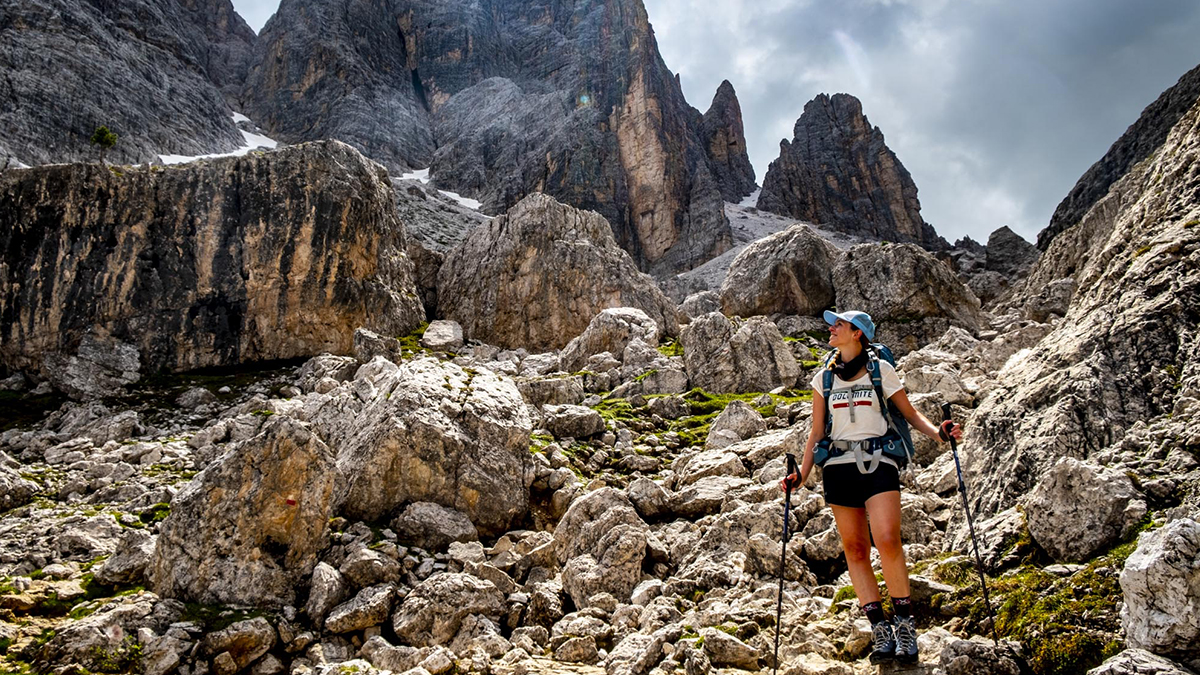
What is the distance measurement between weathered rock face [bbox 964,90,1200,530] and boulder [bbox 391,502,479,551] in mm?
8389

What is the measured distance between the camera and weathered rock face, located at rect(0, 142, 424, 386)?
33.2 meters

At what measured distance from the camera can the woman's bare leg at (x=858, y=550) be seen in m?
5.92

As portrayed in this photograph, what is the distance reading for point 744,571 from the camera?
8836mm

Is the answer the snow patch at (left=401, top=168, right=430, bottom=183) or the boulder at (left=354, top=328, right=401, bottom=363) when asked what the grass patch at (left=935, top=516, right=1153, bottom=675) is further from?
the snow patch at (left=401, top=168, right=430, bottom=183)

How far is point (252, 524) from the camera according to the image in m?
10.0

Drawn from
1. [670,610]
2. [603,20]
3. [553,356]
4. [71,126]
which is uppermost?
[603,20]

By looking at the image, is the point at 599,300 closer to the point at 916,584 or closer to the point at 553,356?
the point at 553,356

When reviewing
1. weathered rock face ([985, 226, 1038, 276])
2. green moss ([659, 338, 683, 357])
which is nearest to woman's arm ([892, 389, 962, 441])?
green moss ([659, 338, 683, 357])

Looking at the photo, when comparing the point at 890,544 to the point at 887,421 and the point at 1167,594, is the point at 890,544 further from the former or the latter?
the point at 1167,594

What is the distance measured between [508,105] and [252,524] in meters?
140

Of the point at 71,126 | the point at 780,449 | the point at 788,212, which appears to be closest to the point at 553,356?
the point at 780,449

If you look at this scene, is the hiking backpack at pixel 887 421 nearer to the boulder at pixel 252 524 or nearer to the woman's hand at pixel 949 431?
the woman's hand at pixel 949 431

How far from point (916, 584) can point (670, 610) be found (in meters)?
2.83

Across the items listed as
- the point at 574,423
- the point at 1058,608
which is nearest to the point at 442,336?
the point at 574,423
